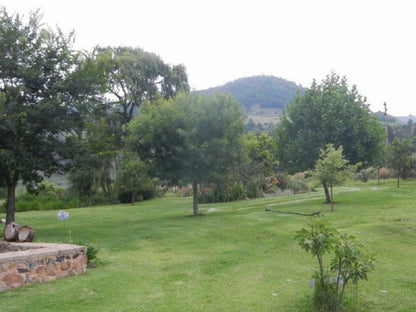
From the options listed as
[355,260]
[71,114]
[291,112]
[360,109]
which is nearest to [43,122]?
[71,114]

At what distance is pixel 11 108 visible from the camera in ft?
44.4

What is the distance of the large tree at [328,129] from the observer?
2261 cm

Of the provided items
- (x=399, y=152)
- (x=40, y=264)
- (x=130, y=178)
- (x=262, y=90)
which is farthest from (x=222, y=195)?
(x=262, y=90)

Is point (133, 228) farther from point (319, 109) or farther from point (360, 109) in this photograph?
point (360, 109)

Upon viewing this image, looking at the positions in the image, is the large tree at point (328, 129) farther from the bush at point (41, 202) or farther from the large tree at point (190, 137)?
the bush at point (41, 202)

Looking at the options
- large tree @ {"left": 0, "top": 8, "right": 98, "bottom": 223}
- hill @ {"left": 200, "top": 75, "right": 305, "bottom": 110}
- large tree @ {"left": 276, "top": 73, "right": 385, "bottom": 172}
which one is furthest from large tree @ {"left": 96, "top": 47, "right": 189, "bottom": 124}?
hill @ {"left": 200, "top": 75, "right": 305, "bottom": 110}

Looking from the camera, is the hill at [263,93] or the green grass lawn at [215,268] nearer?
the green grass lawn at [215,268]

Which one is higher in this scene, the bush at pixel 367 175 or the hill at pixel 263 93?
the hill at pixel 263 93

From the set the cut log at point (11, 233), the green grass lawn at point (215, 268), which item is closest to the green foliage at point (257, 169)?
the green grass lawn at point (215, 268)

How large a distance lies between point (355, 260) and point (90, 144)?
11.8 meters

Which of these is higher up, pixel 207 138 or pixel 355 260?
pixel 207 138

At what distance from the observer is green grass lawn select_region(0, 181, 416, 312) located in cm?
→ 659

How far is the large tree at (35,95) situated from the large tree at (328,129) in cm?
1243

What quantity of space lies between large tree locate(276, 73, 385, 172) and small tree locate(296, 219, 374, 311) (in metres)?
17.0
